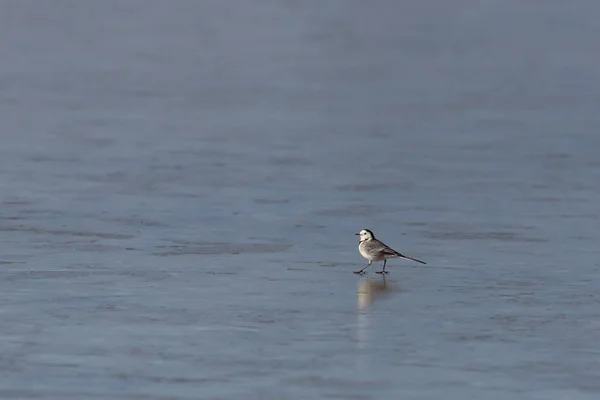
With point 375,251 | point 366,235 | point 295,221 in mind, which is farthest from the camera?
point 295,221

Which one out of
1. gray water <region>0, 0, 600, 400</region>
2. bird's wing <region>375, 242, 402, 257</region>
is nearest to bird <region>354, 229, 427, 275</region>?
bird's wing <region>375, 242, 402, 257</region>

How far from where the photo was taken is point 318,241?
37.4ft

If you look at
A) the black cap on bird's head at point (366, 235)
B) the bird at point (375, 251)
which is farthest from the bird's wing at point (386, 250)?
the black cap on bird's head at point (366, 235)

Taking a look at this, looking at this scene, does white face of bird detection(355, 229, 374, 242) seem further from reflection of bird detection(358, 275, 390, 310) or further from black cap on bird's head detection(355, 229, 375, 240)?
reflection of bird detection(358, 275, 390, 310)

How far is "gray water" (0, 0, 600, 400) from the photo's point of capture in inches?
293

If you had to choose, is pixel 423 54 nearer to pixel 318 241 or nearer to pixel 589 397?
pixel 318 241

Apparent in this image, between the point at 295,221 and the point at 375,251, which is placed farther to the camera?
the point at 295,221

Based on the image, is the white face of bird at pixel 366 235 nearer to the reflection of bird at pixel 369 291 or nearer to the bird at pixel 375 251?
the bird at pixel 375 251

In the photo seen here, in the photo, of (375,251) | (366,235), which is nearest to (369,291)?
(375,251)

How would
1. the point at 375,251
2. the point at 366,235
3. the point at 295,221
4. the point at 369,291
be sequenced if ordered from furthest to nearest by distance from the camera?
1. the point at 295,221
2. the point at 366,235
3. the point at 375,251
4. the point at 369,291

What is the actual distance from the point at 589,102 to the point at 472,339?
1303 cm

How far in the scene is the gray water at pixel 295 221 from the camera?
7.44m

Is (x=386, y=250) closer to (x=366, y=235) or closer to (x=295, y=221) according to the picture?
(x=366, y=235)

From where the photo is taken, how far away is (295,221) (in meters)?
12.1
